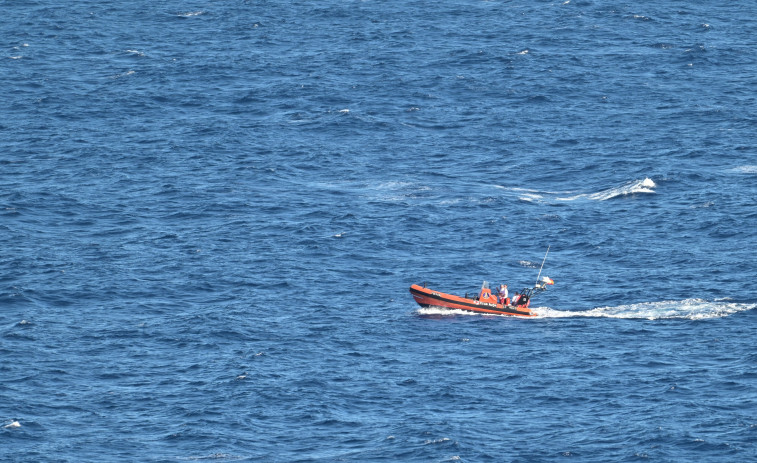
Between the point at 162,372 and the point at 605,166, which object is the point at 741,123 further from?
the point at 162,372

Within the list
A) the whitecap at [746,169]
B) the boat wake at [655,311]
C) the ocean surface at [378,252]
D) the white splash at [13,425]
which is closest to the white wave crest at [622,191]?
the ocean surface at [378,252]

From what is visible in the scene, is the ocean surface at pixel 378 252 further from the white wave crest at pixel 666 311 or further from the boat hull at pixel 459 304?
the boat hull at pixel 459 304

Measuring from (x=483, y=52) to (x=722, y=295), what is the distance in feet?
290

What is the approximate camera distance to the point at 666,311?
11294cm

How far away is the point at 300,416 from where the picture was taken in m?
94.6

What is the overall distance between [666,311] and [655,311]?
91cm

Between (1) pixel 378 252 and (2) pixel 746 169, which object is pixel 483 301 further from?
(2) pixel 746 169

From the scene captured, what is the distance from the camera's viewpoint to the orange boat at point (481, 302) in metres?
114

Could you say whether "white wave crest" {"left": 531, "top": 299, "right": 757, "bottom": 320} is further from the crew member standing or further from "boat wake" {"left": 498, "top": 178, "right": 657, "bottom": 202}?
"boat wake" {"left": 498, "top": 178, "right": 657, "bottom": 202}

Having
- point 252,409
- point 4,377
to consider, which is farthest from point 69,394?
point 252,409

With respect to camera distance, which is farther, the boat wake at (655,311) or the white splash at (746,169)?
the white splash at (746,169)

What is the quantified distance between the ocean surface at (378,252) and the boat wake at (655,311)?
31 centimetres

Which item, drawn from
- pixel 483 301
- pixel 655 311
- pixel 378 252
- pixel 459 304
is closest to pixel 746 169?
pixel 655 311

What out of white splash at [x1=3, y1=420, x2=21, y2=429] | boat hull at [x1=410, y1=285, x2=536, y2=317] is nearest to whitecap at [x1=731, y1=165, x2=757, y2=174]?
boat hull at [x1=410, y1=285, x2=536, y2=317]
